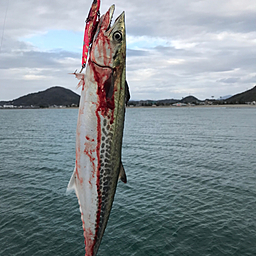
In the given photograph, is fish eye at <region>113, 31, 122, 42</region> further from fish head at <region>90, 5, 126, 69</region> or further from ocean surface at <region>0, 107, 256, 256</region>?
ocean surface at <region>0, 107, 256, 256</region>

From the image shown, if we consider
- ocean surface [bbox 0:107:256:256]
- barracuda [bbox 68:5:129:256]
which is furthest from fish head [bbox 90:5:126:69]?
ocean surface [bbox 0:107:256:256]

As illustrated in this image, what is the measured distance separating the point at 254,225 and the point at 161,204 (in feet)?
20.6

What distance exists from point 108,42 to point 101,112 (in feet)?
3.32

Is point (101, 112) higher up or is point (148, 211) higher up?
point (101, 112)

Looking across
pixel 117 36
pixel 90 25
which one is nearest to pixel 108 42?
pixel 117 36

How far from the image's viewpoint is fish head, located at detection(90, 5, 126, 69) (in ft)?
12.1

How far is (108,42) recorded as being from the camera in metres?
3.72

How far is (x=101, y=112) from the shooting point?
12.3 ft

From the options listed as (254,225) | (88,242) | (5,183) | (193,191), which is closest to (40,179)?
(5,183)

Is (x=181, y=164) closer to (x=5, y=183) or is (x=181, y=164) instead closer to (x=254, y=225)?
(x=254, y=225)

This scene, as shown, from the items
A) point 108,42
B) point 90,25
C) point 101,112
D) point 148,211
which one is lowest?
point 148,211

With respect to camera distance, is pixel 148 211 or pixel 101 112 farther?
pixel 148 211

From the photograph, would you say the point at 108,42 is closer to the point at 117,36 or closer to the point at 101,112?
the point at 117,36

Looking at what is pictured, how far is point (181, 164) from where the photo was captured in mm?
31938
